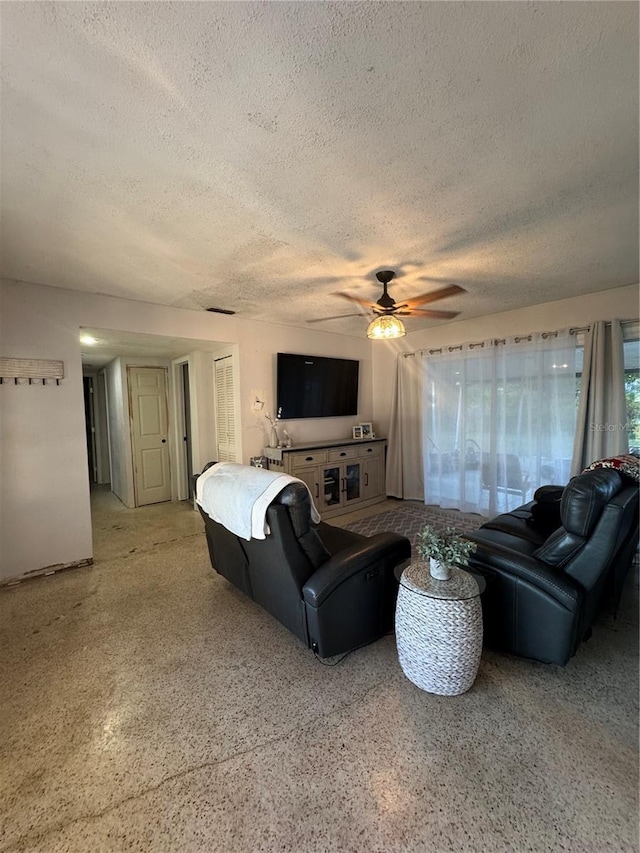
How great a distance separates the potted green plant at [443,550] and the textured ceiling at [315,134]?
1769 mm

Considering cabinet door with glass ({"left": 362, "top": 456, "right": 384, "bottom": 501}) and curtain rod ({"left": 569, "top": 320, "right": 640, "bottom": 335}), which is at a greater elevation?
curtain rod ({"left": 569, "top": 320, "right": 640, "bottom": 335})

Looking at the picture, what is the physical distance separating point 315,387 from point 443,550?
11.6 feet

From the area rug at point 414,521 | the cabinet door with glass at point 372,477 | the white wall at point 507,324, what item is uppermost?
the white wall at point 507,324

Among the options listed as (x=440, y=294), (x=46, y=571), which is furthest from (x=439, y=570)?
(x=46, y=571)

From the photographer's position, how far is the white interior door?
206 inches

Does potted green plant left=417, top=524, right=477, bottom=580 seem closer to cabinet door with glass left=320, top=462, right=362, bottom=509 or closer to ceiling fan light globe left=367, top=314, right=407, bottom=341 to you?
ceiling fan light globe left=367, top=314, right=407, bottom=341

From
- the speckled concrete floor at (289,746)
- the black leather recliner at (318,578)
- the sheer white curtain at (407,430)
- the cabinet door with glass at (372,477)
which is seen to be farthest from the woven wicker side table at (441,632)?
the sheer white curtain at (407,430)


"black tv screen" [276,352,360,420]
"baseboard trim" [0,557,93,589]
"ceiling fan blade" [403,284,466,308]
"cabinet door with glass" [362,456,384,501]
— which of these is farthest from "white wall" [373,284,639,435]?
"baseboard trim" [0,557,93,589]

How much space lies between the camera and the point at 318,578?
185 centimetres

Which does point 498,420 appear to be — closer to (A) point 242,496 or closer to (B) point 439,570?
(B) point 439,570

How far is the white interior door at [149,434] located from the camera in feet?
17.2

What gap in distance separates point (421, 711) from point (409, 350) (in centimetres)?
442

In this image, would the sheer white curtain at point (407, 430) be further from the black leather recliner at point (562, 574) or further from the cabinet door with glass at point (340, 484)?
the black leather recliner at point (562, 574)

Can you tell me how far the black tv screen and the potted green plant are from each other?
3.18 m
